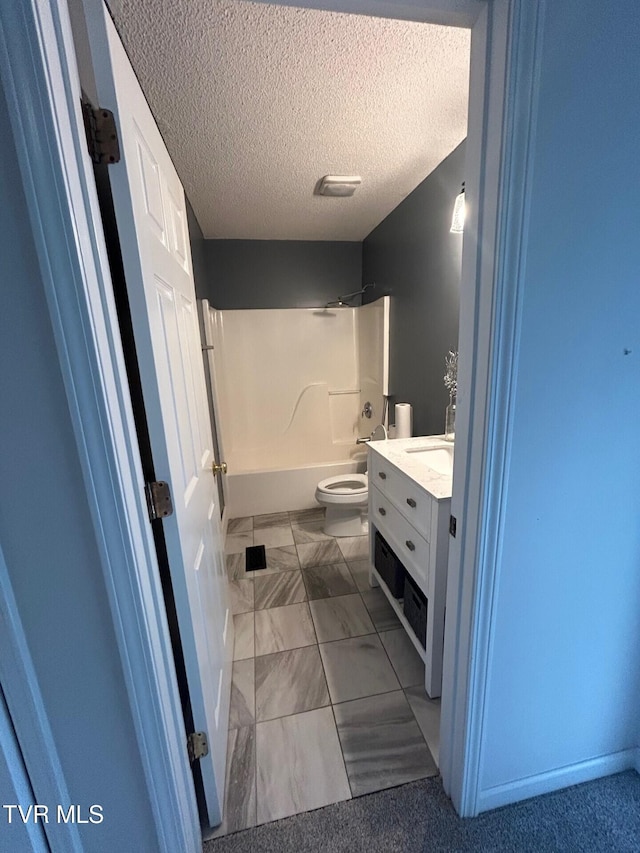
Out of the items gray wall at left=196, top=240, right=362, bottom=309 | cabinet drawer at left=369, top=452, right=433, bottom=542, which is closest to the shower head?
gray wall at left=196, top=240, right=362, bottom=309

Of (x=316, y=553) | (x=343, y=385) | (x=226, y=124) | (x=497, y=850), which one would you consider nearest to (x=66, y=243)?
(x=226, y=124)

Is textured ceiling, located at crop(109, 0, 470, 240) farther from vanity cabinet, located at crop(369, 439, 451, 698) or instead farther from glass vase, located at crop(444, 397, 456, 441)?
vanity cabinet, located at crop(369, 439, 451, 698)

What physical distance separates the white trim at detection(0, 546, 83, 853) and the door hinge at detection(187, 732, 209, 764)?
26 centimetres

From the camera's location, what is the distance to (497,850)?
0.98 meters

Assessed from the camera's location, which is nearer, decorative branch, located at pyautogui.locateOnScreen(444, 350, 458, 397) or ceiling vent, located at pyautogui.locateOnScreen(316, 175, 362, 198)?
decorative branch, located at pyautogui.locateOnScreen(444, 350, 458, 397)

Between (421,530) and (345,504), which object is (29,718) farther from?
(345,504)

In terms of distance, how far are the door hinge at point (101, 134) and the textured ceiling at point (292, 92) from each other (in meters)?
0.63

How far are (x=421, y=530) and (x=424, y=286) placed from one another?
1500 millimetres

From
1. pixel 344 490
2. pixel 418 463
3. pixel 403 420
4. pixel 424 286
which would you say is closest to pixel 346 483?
pixel 344 490

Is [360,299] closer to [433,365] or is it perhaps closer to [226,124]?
[433,365]

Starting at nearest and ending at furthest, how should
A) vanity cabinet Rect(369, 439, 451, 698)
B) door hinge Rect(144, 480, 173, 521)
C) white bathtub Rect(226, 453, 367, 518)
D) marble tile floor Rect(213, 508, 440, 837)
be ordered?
door hinge Rect(144, 480, 173, 521), marble tile floor Rect(213, 508, 440, 837), vanity cabinet Rect(369, 439, 451, 698), white bathtub Rect(226, 453, 367, 518)

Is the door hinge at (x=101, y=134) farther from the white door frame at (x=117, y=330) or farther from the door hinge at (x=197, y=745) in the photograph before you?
the door hinge at (x=197, y=745)

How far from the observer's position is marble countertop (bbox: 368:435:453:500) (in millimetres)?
1264

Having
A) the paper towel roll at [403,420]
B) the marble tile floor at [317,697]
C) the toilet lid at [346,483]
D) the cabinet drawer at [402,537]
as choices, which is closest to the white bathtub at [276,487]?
the toilet lid at [346,483]
